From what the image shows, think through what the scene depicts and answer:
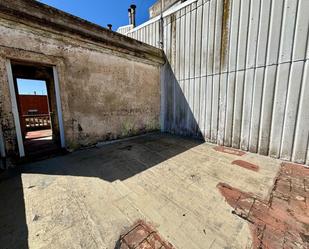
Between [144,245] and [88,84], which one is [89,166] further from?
[88,84]

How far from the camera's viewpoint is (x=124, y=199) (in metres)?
1.77

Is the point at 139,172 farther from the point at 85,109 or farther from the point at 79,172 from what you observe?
the point at 85,109

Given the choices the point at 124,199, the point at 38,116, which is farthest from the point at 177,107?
the point at 38,116

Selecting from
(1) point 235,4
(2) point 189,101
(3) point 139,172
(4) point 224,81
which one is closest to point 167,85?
(2) point 189,101

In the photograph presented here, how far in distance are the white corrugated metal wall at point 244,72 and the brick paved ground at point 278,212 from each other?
1.10m

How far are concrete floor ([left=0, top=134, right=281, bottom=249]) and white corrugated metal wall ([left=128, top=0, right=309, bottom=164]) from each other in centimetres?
70

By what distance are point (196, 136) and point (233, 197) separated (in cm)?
270

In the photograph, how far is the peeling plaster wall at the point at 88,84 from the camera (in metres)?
2.58

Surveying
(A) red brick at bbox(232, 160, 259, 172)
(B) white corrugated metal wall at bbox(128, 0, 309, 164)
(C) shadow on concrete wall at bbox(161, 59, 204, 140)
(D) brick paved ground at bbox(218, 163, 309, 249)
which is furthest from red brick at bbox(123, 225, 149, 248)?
(C) shadow on concrete wall at bbox(161, 59, 204, 140)

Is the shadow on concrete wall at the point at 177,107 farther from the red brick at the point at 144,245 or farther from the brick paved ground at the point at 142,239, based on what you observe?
the red brick at the point at 144,245

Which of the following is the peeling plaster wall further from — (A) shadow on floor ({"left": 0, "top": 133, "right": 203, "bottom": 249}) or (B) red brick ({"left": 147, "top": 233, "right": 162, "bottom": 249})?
(B) red brick ({"left": 147, "top": 233, "right": 162, "bottom": 249})

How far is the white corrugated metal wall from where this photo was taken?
2.61 metres

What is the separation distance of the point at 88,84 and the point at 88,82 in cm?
5

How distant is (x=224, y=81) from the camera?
3.56 meters
